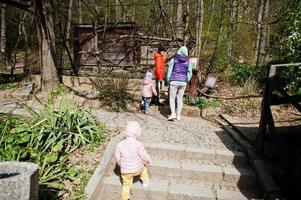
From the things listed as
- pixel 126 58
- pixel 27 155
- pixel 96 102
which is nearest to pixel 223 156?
pixel 27 155

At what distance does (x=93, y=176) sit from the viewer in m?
5.18

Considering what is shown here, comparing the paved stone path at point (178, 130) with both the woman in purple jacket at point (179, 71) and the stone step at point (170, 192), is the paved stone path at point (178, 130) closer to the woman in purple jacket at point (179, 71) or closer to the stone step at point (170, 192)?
the woman in purple jacket at point (179, 71)

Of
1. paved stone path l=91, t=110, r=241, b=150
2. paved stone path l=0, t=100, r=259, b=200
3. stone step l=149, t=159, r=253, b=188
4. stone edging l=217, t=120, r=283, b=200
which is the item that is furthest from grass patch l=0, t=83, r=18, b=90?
stone edging l=217, t=120, r=283, b=200

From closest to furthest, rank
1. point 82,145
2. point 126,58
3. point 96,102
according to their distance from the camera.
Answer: point 82,145
point 96,102
point 126,58

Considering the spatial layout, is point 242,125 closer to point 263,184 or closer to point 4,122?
point 263,184

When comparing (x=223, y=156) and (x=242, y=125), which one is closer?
(x=223, y=156)

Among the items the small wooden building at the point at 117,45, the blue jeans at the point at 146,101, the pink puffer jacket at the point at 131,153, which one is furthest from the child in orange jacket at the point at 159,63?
the small wooden building at the point at 117,45

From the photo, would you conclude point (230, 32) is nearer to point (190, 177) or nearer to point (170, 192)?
point (190, 177)

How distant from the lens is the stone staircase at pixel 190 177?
5.21 metres

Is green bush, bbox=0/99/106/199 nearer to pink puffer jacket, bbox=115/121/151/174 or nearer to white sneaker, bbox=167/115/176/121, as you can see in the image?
pink puffer jacket, bbox=115/121/151/174

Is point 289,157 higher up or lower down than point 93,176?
higher up

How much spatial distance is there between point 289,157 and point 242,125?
2605 millimetres

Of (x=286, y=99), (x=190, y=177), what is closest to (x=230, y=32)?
(x=286, y=99)

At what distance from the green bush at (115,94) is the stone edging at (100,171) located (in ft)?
9.52
